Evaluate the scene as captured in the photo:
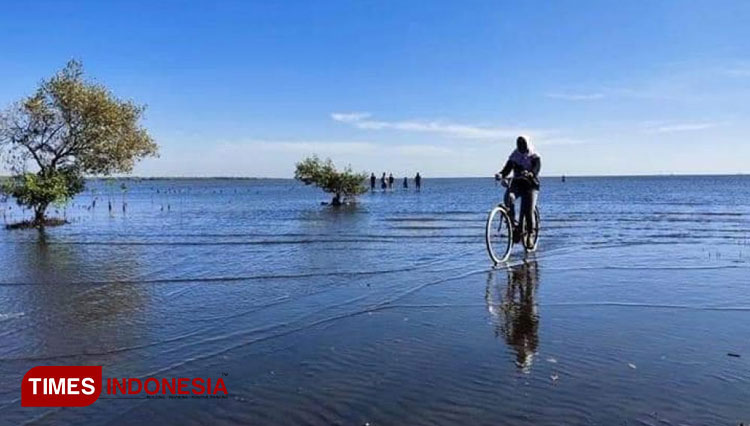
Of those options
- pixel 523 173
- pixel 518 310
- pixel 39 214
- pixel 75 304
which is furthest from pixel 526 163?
pixel 39 214

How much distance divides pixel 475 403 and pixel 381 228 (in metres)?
17.5

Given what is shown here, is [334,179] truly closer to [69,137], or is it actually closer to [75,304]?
[69,137]

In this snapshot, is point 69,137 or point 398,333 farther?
point 69,137

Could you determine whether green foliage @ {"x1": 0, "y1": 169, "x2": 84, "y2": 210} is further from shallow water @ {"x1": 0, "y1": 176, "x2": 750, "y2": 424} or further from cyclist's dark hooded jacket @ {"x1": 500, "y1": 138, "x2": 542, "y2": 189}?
cyclist's dark hooded jacket @ {"x1": 500, "y1": 138, "x2": 542, "y2": 189}

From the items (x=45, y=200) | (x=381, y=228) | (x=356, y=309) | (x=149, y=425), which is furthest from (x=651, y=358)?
(x=45, y=200)

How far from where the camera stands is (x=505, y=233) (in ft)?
41.5

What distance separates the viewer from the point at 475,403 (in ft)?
14.0

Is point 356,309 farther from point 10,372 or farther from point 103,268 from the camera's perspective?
point 103,268

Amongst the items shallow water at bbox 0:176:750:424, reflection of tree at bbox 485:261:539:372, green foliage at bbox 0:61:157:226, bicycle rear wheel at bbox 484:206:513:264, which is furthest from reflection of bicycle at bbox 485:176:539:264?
green foliage at bbox 0:61:157:226

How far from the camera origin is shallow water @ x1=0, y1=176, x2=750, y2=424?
4.23m

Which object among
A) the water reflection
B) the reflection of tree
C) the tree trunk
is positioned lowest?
the water reflection

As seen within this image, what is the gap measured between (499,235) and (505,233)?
315mm

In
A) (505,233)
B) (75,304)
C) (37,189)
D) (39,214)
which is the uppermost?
(37,189)

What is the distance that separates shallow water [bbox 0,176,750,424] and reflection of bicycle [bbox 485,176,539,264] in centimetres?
43
